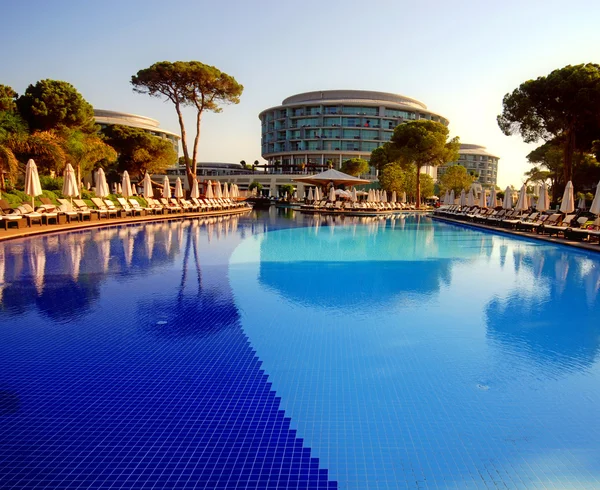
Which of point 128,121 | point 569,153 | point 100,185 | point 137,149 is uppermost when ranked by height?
point 128,121

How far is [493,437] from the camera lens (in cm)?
304

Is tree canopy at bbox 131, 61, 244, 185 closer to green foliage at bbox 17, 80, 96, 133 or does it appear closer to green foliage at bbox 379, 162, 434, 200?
green foliage at bbox 17, 80, 96, 133

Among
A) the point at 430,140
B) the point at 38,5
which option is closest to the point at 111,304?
the point at 38,5

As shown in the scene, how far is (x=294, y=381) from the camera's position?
3875 millimetres

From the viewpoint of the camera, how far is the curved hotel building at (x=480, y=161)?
11062 cm

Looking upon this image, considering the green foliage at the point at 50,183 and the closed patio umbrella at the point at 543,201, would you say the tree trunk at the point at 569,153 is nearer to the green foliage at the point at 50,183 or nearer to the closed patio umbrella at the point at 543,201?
the closed patio umbrella at the point at 543,201

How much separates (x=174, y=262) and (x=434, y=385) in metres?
6.94

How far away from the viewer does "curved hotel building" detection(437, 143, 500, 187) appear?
363 ft

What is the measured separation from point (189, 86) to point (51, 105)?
8.74 metres

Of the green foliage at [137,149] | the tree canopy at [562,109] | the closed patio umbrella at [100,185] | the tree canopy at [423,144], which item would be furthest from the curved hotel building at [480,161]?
the closed patio umbrella at [100,185]

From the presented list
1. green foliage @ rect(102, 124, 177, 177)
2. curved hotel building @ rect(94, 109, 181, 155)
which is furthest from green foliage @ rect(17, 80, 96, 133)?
curved hotel building @ rect(94, 109, 181, 155)

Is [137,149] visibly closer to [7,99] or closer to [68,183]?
[7,99]

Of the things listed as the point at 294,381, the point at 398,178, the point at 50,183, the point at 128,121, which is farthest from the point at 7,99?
the point at 128,121

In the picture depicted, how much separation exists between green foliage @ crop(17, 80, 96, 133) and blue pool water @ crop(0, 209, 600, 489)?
2139 cm
